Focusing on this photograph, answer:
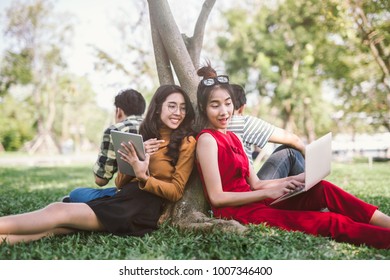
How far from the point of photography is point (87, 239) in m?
2.82

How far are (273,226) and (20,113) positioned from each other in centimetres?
2868

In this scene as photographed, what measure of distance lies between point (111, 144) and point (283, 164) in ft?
4.61

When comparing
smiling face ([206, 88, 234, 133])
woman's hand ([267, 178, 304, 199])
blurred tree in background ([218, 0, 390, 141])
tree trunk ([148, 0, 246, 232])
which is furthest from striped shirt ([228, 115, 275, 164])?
blurred tree in background ([218, 0, 390, 141])

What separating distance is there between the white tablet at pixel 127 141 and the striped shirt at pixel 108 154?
68 centimetres

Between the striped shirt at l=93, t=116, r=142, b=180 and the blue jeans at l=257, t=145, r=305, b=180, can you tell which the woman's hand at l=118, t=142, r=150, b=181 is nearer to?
the striped shirt at l=93, t=116, r=142, b=180

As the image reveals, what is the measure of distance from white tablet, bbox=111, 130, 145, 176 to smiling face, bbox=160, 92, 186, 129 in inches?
14.2

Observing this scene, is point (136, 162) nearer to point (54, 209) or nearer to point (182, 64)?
point (54, 209)

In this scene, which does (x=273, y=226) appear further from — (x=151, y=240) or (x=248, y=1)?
(x=248, y=1)

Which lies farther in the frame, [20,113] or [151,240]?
[20,113]

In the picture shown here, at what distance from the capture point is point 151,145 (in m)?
2.91

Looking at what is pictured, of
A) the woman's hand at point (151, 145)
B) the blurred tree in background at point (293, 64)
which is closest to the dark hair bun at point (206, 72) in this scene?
the woman's hand at point (151, 145)

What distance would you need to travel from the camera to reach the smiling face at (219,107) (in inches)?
117
